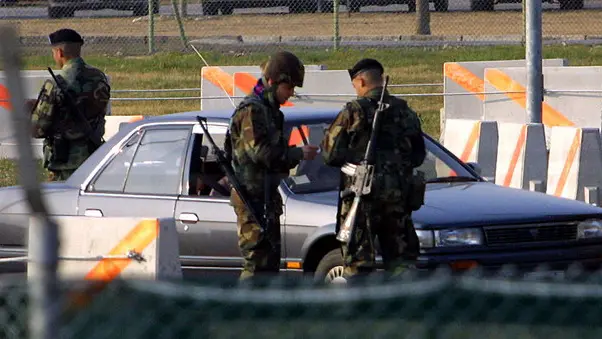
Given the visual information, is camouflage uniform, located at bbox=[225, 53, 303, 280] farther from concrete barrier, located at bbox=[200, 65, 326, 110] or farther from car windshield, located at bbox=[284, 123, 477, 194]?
concrete barrier, located at bbox=[200, 65, 326, 110]

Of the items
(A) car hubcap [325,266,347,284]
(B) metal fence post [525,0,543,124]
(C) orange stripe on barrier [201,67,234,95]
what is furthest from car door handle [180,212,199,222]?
(C) orange stripe on barrier [201,67,234,95]

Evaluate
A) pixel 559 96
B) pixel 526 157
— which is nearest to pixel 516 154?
pixel 526 157

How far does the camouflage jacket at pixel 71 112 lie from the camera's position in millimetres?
9297

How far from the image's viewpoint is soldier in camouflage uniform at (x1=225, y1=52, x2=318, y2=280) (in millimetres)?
6863

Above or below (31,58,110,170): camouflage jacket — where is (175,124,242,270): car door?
below

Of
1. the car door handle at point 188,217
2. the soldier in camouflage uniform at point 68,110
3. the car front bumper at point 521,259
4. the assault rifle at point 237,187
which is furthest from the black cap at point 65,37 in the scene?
the car front bumper at point 521,259

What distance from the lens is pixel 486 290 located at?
3.07 m

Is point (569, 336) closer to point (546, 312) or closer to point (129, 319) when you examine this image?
point (546, 312)

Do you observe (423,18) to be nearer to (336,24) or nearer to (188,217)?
(336,24)

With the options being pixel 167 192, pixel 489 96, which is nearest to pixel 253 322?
pixel 167 192

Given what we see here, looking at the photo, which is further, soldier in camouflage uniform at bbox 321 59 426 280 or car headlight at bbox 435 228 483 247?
car headlight at bbox 435 228 483 247

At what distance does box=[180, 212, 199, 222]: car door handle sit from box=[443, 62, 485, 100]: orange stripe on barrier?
9167 mm

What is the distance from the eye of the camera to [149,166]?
8.22 m

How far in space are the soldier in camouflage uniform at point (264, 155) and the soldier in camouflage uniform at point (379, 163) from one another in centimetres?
22
